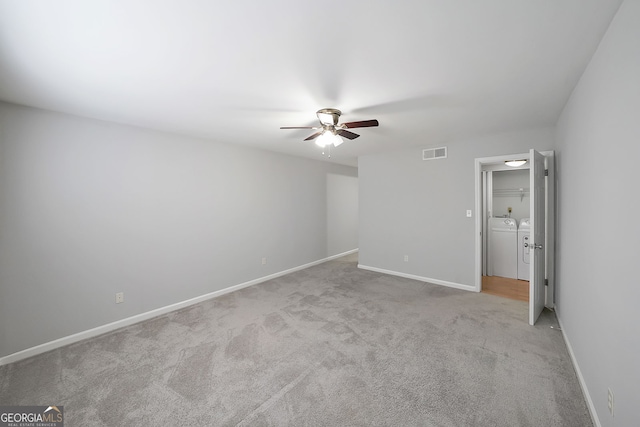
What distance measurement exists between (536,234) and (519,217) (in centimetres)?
287

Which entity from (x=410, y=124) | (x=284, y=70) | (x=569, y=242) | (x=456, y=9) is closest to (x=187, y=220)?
(x=284, y=70)

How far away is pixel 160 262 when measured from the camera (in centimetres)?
342

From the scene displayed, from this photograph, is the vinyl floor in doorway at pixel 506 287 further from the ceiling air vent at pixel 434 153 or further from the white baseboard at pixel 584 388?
the ceiling air vent at pixel 434 153

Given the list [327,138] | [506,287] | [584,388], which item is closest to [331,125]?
[327,138]

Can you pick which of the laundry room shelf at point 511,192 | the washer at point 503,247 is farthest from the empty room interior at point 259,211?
the laundry room shelf at point 511,192

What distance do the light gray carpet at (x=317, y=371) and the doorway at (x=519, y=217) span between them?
49cm

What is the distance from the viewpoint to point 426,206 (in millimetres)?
4508

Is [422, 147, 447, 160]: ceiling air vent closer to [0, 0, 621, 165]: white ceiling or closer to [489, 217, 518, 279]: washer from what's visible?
[0, 0, 621, 165]: white ceiling

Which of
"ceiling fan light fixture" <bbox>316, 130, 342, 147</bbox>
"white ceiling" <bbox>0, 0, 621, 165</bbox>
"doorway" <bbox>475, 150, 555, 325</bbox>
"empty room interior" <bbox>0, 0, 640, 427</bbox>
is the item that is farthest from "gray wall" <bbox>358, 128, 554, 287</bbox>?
"ceiling fan light fixture" <bbox>316, 130, 342, 147</bbox>

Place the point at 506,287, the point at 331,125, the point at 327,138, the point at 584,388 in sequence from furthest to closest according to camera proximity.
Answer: the point at 506,287 → the point at 327,138 → the point at 331,125 → the point at 584,388

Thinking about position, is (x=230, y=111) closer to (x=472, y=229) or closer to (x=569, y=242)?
(x=569, y=242)

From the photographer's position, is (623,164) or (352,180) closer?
(623,164)

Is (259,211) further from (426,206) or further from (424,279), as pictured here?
(424,279)

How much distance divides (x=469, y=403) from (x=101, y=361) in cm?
315
